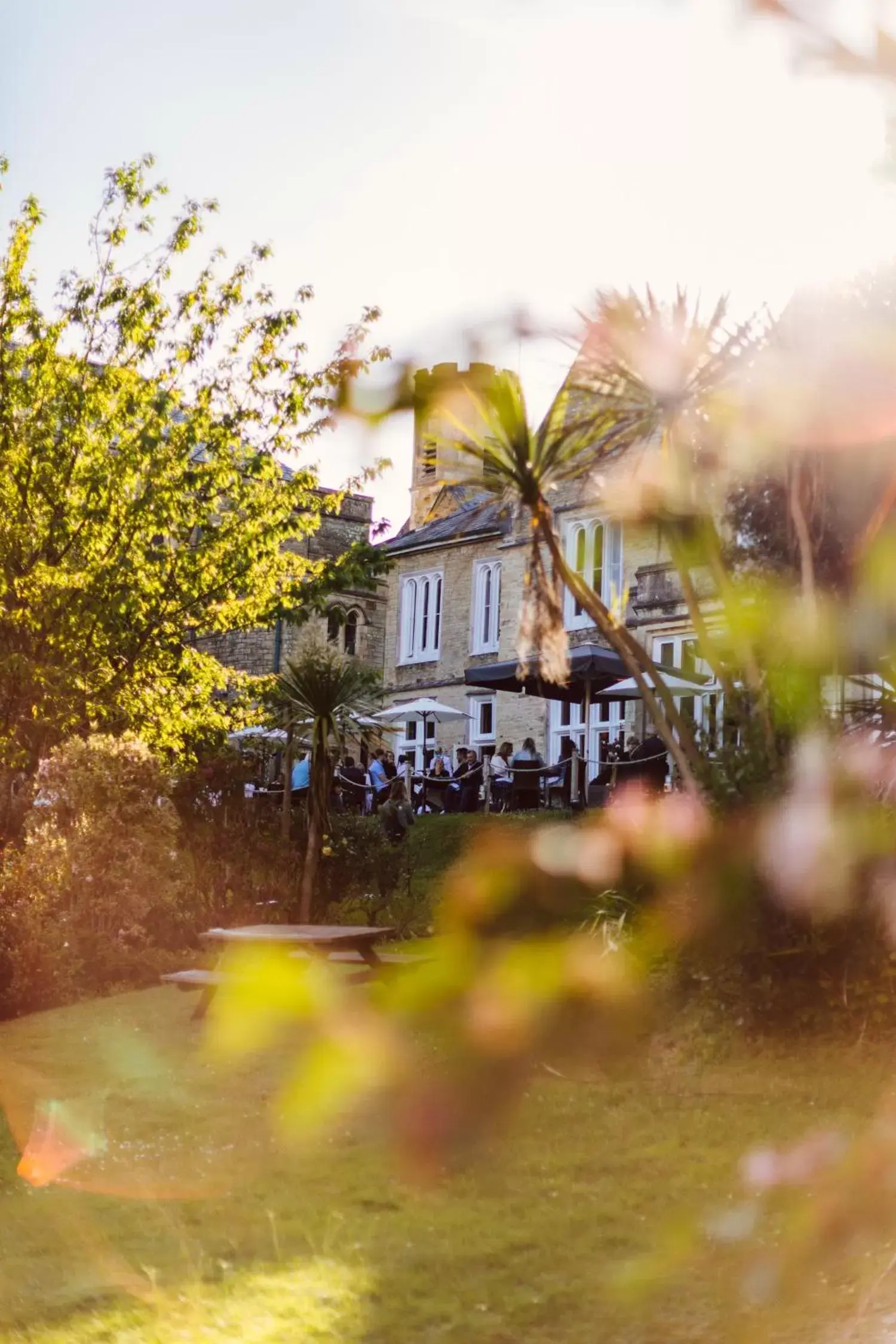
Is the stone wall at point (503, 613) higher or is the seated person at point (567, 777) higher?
the stone wall at point (503, 613)

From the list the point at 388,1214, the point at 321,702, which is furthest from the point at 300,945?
the point at 321,702

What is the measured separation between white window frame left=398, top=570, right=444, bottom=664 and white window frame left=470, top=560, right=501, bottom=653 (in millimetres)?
1206

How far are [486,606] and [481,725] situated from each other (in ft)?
10.2

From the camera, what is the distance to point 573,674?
2281cm

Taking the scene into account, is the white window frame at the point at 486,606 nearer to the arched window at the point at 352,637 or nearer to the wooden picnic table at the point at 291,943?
the arched window at the point at 352,637

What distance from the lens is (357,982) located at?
11.6m

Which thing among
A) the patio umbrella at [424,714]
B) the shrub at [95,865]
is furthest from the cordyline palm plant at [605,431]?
the patio umbrella at [424,714]

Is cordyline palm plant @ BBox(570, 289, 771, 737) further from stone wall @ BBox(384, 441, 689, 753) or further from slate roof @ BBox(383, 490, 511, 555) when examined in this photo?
slate roof @ BBox(383, 490, 511, 555)

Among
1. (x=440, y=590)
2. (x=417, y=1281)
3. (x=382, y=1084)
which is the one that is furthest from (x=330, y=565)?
(x=440, y=590)

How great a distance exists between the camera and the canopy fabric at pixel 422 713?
29562 millimetres

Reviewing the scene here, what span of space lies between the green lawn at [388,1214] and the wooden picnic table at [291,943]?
3.79 feet

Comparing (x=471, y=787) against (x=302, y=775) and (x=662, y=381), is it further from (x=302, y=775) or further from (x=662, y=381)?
(x=662, y=381)

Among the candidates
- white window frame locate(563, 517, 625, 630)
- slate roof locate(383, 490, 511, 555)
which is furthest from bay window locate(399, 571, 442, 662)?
white window frame locate(563, 517, 625, 630)

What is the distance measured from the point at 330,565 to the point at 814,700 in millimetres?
6896
